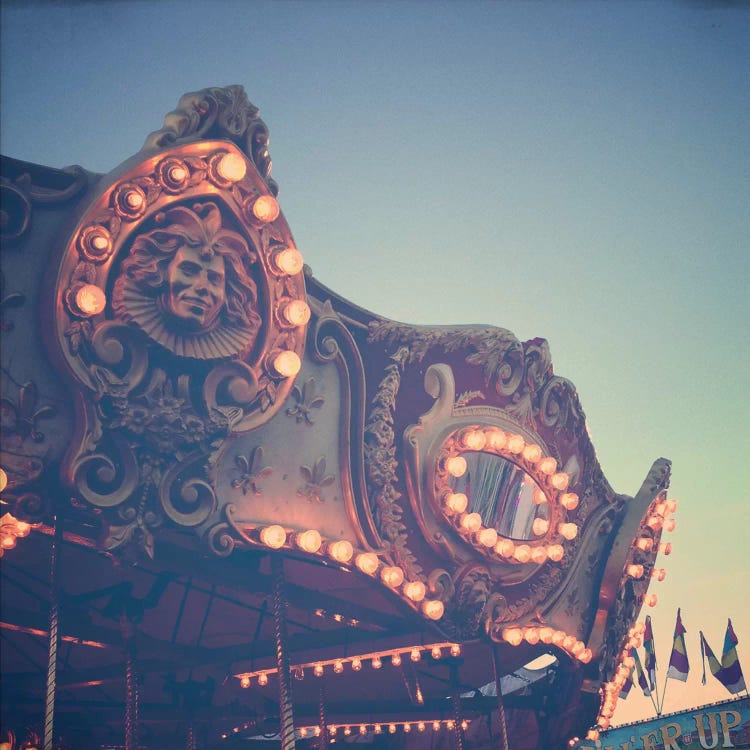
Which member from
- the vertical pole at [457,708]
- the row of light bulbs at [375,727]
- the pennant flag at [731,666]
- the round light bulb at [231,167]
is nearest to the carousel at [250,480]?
the round light bulb at [231,167]

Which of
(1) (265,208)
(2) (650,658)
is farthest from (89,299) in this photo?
(2) (650,658)

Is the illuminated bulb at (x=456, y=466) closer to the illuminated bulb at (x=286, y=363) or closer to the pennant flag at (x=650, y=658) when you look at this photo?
the illuminated bulb at (x=286, y=363)

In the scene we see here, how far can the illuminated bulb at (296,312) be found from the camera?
571 cm

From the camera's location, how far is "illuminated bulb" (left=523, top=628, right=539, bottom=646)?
27.2 feet

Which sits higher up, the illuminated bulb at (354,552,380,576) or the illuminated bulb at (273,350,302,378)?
the illuminated bulb at (273,350,302,378)

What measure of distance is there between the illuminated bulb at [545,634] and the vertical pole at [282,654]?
329 cm

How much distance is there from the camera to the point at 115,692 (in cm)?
1116

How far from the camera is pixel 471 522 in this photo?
7391 millimetres

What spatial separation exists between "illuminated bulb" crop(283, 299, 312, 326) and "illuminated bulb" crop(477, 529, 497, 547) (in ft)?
9.71

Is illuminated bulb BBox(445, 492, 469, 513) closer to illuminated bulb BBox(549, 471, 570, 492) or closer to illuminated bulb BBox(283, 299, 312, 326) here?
illuminated bulb BBox(549, 471, 570, 492)

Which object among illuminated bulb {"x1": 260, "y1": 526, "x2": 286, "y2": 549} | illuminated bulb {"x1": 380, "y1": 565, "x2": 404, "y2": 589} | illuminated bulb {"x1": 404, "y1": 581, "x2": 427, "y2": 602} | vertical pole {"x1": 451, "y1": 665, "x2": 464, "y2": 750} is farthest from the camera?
vertical pole {"x1": 451, "y1": 665, "x2": 464, "y2": 750}

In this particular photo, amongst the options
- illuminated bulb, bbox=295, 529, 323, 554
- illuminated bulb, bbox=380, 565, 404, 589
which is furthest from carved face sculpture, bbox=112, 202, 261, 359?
illuminated bulb, bbox=380, 565, 404, 589

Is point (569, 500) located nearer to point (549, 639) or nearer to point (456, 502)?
point (549, 639)

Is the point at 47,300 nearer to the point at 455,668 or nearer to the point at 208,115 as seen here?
the point at 208,115
